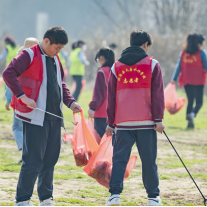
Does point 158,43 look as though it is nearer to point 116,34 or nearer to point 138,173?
point 116,34

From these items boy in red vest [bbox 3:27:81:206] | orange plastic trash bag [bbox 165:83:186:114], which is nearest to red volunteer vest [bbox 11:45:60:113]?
boy in red vest [bbox 3:27:81:206]

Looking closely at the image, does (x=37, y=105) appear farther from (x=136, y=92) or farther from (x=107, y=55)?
(x=107, y=55)

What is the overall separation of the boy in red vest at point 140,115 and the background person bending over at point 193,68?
501 cm

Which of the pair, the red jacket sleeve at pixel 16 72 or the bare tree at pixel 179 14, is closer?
the red jacket sleeve at pixel 16 72

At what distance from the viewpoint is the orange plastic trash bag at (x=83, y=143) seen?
4262mm

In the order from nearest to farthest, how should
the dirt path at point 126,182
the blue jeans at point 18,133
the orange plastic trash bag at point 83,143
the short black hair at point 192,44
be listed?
the dirt path at point 126,182 → the orange plastic trash bag at point 83,143 → the blue jeans at point 18,133 → the short black hair at point 192,44

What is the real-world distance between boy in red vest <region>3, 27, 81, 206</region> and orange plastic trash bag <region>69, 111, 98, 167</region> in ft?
1.92

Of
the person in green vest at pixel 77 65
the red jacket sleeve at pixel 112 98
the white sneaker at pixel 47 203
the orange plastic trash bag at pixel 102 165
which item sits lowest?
the white sneaker at pixel 47 203

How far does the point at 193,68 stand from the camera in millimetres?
8602

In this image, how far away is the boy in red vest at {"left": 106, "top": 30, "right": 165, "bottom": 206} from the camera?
3.65 m

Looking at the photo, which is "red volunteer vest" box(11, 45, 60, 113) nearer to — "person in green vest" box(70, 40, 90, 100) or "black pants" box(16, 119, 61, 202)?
"black pants" box(16, 119, 61, 202)

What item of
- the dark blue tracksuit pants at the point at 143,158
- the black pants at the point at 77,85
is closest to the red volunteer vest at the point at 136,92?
the dark blue tracksuit pants at the point at 143,158

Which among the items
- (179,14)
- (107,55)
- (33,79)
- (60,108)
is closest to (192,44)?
(107,55)

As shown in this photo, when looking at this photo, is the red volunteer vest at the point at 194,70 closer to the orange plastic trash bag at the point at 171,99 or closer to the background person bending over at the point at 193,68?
the background person bending over at the point at 193,68
